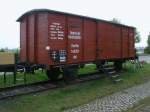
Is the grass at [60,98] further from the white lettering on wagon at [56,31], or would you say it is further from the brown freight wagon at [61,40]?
the white lettering on wagon at [56,31]

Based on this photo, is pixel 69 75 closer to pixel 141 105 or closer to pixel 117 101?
pixel 117 101

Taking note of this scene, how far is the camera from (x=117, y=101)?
10766 mm

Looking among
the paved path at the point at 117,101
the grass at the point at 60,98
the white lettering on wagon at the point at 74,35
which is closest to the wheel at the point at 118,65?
the grass at the point at 60,98

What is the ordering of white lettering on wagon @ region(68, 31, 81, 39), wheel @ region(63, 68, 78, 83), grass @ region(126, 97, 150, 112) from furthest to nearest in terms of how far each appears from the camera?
1. wheel @ region(63, 68, 78, 83)
2. white lettering on wagon @ region(68, 31, 81, 39)
3. grass @ region(126, 97, 150, 112)

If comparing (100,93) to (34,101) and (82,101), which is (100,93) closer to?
(82,101)

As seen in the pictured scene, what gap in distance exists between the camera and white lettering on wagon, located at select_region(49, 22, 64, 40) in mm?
12984

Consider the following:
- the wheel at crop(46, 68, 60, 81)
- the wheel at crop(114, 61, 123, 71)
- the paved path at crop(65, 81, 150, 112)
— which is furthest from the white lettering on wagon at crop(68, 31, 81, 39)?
the wheel at crop(114, 61, 123, 71)

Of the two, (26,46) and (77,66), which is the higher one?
(26,46)

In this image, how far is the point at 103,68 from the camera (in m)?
16.6

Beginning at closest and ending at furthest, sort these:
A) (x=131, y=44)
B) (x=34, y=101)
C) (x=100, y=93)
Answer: (x=34, y=101), (x=100, y=93), (x=131, y=44)

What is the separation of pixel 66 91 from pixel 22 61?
3.27 meters

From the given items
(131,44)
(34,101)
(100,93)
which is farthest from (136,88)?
(131,44)

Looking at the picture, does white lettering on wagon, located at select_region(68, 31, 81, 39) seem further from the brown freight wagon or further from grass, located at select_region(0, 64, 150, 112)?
grass, located at select_region(0, 64, 150, 112)

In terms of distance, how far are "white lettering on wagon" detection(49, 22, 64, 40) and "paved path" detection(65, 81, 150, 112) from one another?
138 inches
